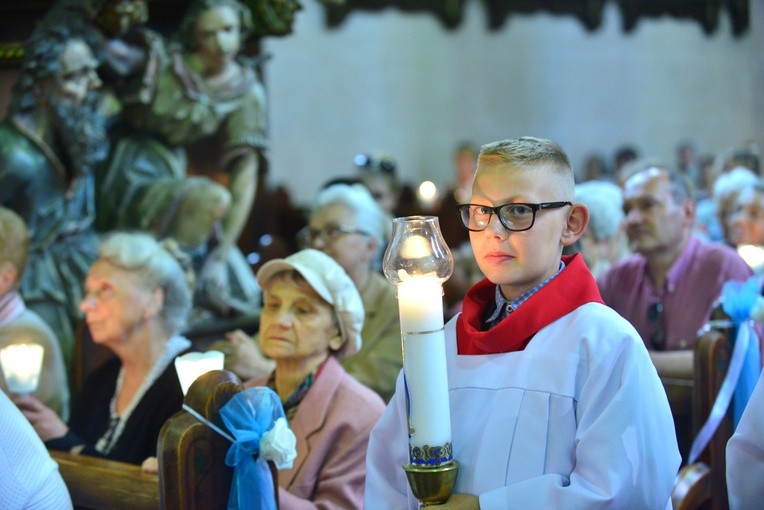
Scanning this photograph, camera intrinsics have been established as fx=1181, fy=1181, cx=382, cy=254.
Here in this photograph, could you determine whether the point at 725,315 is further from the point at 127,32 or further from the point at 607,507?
the point at 127,32

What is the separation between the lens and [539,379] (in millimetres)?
2148

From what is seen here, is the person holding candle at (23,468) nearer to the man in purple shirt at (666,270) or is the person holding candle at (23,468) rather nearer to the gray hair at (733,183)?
the man in purple shirt at (666,270)

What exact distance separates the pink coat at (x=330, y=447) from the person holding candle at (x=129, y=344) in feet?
2.04

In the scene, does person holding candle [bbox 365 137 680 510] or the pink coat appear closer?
person holding candle [bbox 365 137 680 510]

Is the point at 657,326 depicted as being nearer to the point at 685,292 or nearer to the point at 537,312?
the point at 685,292

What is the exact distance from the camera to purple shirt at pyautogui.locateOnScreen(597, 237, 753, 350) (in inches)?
187

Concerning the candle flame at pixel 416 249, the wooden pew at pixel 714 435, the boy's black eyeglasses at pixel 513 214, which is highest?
the boy's black eyeglasses at pixel 513 214

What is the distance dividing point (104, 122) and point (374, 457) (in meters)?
3.98

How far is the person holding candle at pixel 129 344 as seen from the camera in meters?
3.75

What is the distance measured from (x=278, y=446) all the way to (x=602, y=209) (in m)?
3.19

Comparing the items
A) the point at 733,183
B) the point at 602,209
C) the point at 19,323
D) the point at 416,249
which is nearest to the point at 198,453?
the point at 416,249

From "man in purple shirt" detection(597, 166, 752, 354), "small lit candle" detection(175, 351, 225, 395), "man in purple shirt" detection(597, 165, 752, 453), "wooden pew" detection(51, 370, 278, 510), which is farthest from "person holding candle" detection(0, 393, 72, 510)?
"man in purple shirt" detection(597, 166, 752, 354)

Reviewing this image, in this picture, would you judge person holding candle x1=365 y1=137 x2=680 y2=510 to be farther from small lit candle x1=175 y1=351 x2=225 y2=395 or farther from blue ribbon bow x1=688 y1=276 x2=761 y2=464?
blue ribbon bow x1=688 y1=276 x2=761 y2=464

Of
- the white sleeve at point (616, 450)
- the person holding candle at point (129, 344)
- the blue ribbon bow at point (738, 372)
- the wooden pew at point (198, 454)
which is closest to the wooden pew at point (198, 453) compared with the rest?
the wooden pew at point (198, 454)
